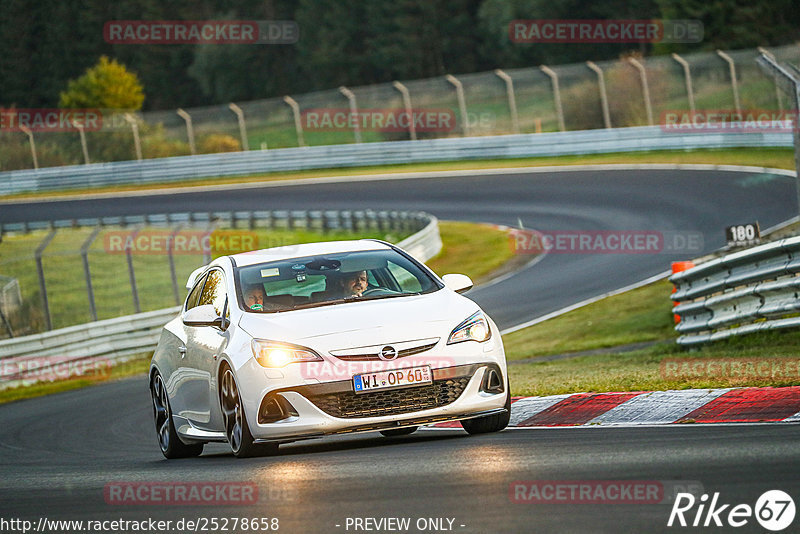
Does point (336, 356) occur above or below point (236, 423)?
above

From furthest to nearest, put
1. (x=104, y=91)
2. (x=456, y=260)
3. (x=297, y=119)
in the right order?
(x=104, y=91) < (x=297, y=119) < (x=456, y=260)

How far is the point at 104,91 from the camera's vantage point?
254ft

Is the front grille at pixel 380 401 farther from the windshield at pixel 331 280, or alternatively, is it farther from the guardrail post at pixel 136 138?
the guardrail post at pixel 136 138

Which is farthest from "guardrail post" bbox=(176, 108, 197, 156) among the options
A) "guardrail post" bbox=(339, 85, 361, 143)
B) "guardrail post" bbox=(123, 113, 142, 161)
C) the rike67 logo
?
the rike67 logo

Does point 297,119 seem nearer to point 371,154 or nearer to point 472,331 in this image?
point 371,154

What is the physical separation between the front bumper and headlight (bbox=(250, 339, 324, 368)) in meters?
0.17

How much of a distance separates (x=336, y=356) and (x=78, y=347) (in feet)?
49.0

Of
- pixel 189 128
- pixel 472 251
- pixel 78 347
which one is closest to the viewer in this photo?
pixel 78 347

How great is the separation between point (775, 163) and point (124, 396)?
2189 cm

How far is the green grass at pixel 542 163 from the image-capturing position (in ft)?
116

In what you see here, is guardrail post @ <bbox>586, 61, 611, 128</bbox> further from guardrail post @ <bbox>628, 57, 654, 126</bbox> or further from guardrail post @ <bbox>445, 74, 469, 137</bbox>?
guardrail post @ <bbox>445, 74, 469, 137</bbox>

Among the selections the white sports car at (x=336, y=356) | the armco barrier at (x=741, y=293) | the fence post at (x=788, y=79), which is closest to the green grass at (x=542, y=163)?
the armco barrier at (x=741, y=293)

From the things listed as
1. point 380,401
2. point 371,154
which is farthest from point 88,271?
point 371,154

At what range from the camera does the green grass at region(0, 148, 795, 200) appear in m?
35.3
